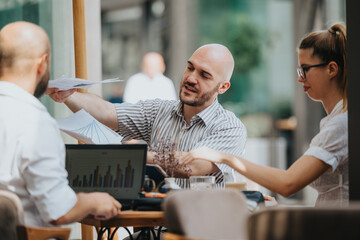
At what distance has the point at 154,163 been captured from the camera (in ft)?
9.50

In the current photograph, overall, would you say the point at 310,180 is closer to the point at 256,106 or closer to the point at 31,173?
the point at 31,173

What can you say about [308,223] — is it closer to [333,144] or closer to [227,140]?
[333,144]

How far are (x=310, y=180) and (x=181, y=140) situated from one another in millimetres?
1087

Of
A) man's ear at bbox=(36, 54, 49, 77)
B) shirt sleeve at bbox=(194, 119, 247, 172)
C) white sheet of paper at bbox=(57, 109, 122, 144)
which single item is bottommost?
shirt sleeve at bbox=(194, 119, 247, 172)

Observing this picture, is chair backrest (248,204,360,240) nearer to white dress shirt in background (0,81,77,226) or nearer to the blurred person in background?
white dress shirt in background (0,81,77,226)

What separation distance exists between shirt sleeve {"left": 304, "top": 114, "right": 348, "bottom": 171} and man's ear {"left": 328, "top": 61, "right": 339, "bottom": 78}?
0.77 feet

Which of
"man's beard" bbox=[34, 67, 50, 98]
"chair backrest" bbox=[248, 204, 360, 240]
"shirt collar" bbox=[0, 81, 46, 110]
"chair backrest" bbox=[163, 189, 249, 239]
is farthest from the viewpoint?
"man's beard" bbox=[34, 67, 50, 98]

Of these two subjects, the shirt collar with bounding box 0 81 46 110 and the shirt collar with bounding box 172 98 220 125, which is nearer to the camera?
the shirt collar with bounding box 0 81 46 110

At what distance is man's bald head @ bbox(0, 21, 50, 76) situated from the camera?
2.35 m

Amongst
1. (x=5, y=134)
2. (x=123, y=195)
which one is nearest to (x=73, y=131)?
(x=123, y=195)

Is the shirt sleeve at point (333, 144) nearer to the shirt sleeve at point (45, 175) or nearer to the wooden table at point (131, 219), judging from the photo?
the wooden table at point (131, 219)

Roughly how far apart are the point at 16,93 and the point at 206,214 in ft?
2.93

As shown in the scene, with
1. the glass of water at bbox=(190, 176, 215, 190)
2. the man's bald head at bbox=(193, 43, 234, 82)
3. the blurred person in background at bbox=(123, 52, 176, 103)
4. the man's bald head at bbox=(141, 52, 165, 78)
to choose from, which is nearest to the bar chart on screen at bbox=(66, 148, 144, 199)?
the glass of water at bbox=(190, 176, 215, 190)

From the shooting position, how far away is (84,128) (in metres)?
3.03
